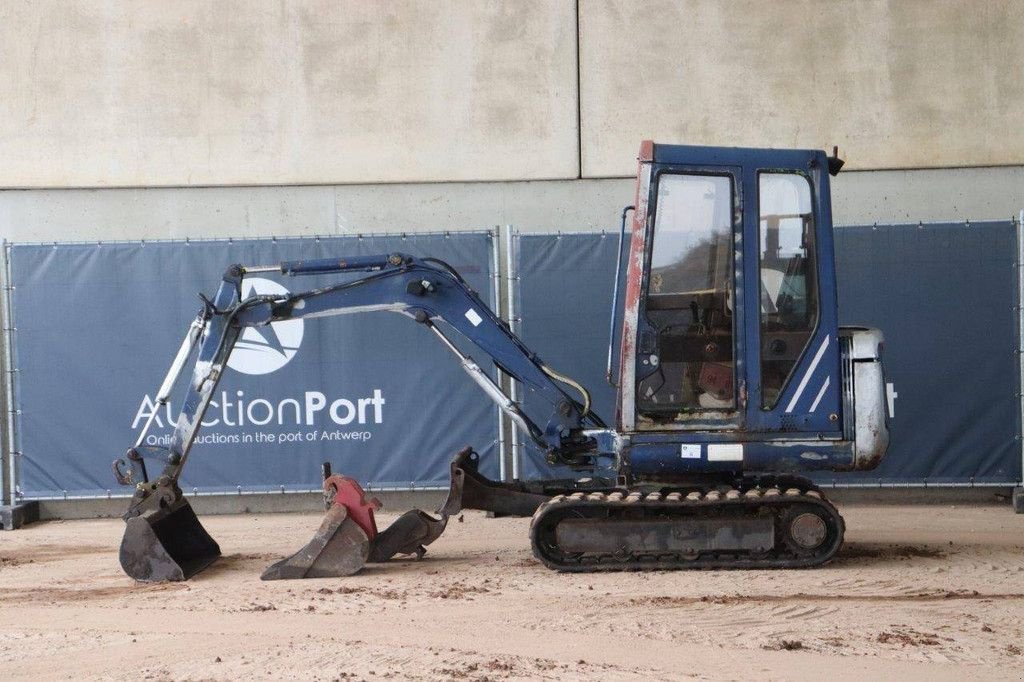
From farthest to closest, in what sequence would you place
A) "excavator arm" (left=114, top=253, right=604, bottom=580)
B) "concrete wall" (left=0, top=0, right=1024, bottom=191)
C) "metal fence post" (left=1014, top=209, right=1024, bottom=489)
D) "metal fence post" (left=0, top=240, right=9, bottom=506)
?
"concrete wall" (left=0, top=0, right=1024, bottom=191) → "metal fence post" (left=0, top=240, right=9, bottom=506) → "metal fence post" (left=1014, top=209, right=1024, bottom=489) → "excavator arm" (left=114, top=253, right=604, bottom=580)

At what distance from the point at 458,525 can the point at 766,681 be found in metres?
5.05

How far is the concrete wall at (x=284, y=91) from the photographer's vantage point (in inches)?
446

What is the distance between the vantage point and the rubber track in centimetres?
740

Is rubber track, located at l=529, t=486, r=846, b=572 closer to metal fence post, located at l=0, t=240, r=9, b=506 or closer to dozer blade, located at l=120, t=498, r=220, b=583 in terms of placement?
dozer blade, located at l=120, t=498, r=220, b=583

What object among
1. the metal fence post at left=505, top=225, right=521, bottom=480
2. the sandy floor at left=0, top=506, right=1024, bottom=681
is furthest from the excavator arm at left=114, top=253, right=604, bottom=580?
the metal fence post at left=505, top=225, right=521, bottom=480

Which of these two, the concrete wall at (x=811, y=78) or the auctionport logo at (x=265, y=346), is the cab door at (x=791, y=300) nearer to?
the concrete wall at (x=811, y=78)

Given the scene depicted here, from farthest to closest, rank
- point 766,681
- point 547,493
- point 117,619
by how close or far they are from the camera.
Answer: point 547,493 → point 117,619 → point 766,681

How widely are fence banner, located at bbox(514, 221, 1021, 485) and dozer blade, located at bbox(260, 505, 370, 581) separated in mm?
2887

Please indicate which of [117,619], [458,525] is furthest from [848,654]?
[458,525]

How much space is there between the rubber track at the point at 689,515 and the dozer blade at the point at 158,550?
2360 millimetres

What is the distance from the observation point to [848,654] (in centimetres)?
561

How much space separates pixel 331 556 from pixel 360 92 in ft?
17.3

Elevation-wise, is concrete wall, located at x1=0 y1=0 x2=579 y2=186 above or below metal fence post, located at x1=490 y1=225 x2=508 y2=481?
above

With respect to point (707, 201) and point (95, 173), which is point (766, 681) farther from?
point (95, 173)
